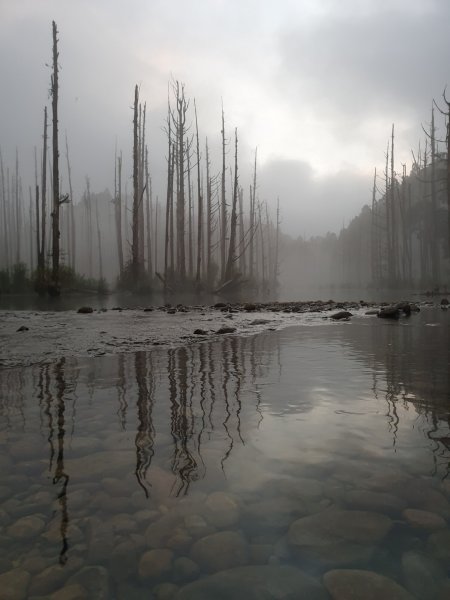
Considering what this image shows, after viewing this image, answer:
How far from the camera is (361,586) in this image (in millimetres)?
684

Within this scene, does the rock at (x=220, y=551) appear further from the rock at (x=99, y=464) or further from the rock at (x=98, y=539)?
the rock at (x=99, y=464)

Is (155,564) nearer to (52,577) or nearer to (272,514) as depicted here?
(52,577)

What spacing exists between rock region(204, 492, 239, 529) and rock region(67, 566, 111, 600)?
0.25 metres

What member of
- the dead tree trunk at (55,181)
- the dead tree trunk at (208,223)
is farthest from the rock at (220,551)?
the dead tree trunk at (208,223)

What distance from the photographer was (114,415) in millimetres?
1648

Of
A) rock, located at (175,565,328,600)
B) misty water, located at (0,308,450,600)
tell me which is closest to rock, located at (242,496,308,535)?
misty water, located at (0,308,450,600)

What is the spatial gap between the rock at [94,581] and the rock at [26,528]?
184mm

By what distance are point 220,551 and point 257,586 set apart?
0.12 meters

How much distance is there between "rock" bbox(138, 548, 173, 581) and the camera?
72 centimetres

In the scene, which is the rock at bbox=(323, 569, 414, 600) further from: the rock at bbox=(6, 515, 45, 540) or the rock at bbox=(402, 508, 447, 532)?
the rock at bbox=(6, 515, 45, 540)

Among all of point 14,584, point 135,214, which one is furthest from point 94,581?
point 135,214

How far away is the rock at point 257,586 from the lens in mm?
668

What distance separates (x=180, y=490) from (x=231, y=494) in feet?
0.44

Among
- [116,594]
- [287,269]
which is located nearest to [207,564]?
[116,594]
